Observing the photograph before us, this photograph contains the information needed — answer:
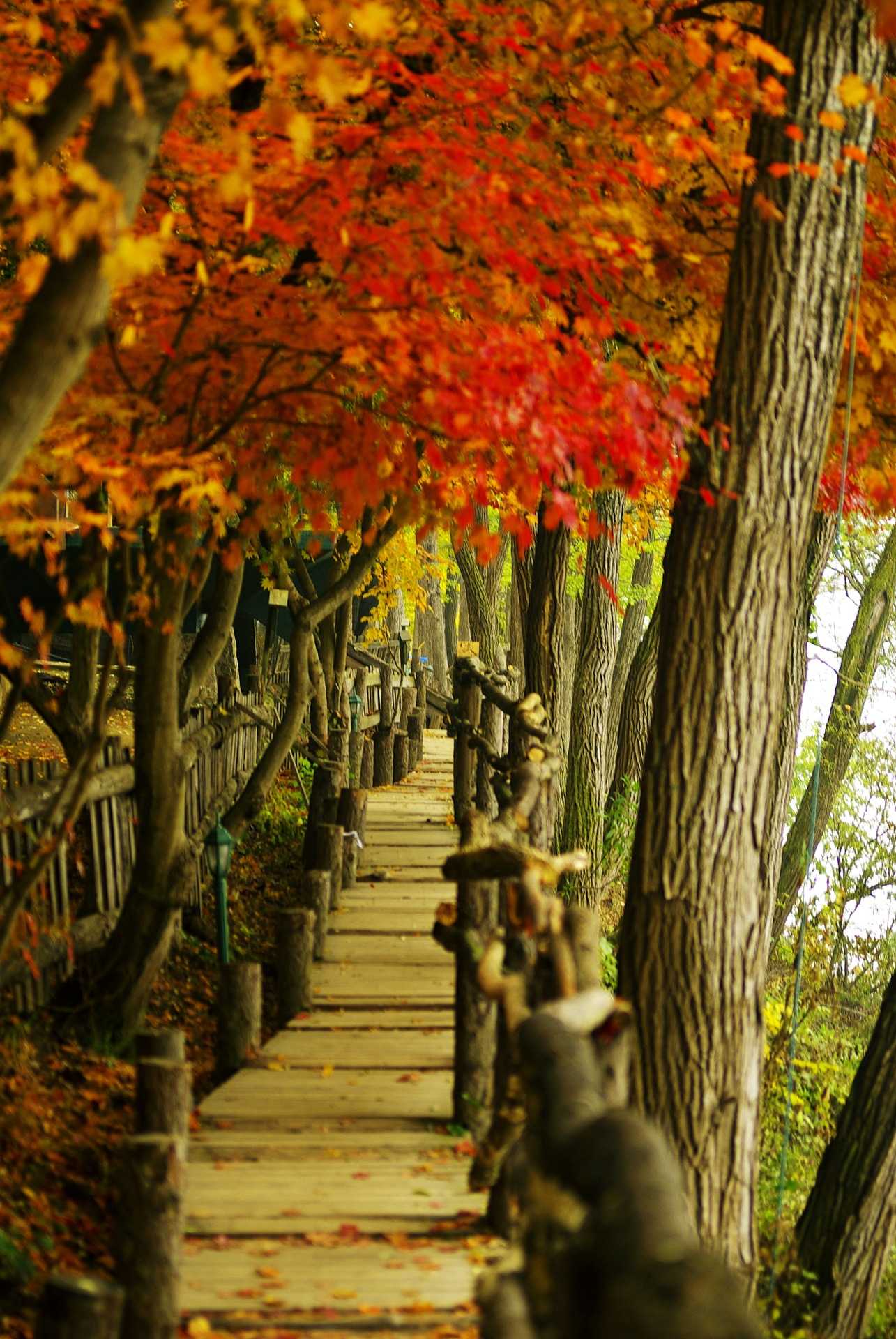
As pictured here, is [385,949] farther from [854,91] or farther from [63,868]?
[854,91]

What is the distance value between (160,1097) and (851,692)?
16.3 meters

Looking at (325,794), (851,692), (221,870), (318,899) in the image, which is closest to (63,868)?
(221,870)

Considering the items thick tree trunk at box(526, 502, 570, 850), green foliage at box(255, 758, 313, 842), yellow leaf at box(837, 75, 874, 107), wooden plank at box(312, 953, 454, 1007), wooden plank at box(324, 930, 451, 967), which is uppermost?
yellow leaf at box(837, 75, 874, 107)

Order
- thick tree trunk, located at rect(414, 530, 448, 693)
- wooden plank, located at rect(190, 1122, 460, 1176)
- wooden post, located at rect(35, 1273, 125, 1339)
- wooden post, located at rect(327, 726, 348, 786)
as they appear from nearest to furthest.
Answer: wooden post, located at rect(35, 1273, 125, 1339), wooden plank, located at rect(190, 1122, 460, 1176), wooden post, located at rect(327, 726, 348, 786), thick tree trunk, located at rect(414, 530, 448, 693)

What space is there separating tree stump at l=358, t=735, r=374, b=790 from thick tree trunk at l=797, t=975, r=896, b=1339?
9.60m

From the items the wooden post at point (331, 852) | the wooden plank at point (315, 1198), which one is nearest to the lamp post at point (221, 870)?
the wooden post at point (331, 852)

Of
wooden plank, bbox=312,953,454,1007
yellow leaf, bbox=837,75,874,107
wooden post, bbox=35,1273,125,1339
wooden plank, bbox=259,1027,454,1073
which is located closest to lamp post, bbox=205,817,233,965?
wooden plank, bbox=312,953,454,1007

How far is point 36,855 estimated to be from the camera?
5.92 meters

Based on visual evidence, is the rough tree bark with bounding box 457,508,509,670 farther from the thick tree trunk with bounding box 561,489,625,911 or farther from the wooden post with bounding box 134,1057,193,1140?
the wooden post with bounding box 134,1057,193,1140

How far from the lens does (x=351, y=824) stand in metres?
12.8

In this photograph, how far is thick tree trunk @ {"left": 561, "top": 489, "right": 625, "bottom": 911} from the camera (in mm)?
→ 15055

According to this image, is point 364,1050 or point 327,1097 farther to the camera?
point 364,1050

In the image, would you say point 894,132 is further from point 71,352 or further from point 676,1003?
point 71,352

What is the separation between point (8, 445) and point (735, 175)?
15.6 feet
